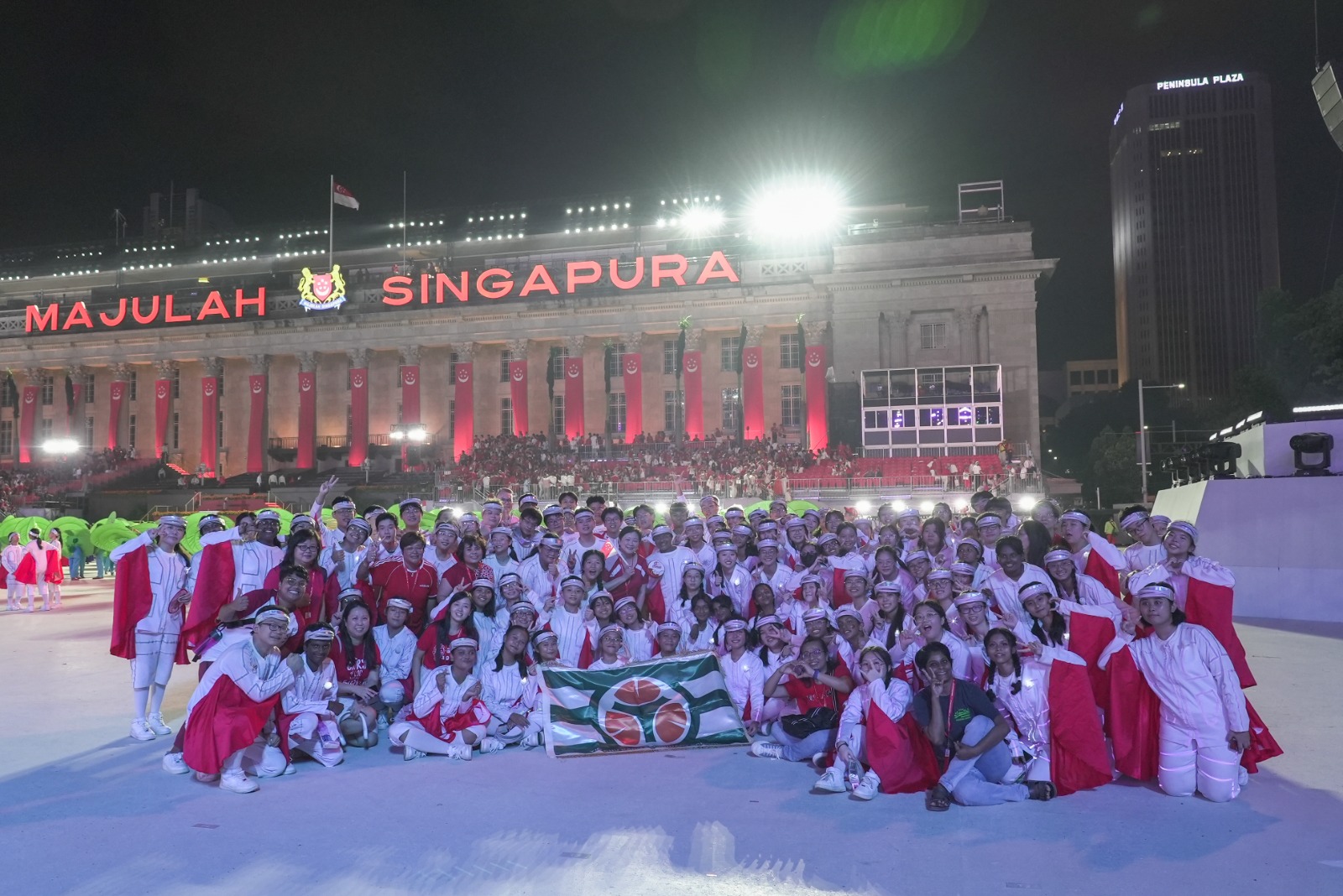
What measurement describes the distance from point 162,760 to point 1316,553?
57.9 feet

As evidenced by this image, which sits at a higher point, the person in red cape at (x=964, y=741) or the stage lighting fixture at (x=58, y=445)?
the stage lighting fixture at (x=58, y=445)

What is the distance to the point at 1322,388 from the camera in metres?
37.0

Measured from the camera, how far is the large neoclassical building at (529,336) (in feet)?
134

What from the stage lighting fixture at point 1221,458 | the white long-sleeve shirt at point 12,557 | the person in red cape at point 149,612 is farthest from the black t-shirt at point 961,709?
the white long-sleeve shirt at point 12,557

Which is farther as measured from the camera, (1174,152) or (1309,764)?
(1174,152)

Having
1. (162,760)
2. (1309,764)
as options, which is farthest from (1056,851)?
(162,760)

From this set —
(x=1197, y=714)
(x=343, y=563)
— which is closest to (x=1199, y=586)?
(x=1197, y=714)

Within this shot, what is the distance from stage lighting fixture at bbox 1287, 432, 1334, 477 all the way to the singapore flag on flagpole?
45.2 m

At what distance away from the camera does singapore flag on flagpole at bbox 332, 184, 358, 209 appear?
4866 cm

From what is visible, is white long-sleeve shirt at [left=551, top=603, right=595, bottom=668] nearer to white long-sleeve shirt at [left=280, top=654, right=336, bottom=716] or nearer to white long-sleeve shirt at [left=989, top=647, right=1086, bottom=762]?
white long-sleeve shirt at [left=280, top=654, right=336, bottom=716]

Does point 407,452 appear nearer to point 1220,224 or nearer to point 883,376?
→ point 883,376

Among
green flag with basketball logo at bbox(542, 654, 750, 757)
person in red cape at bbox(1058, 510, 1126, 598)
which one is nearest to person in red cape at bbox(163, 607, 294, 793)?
green flag with basketball logo at bbox(542, 654, 750, 757)

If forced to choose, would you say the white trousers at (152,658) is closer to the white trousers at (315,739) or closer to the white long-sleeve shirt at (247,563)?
the white long-sleeve shirt at (247,563)

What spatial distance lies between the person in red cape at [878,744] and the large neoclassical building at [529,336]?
29923 millimetres
